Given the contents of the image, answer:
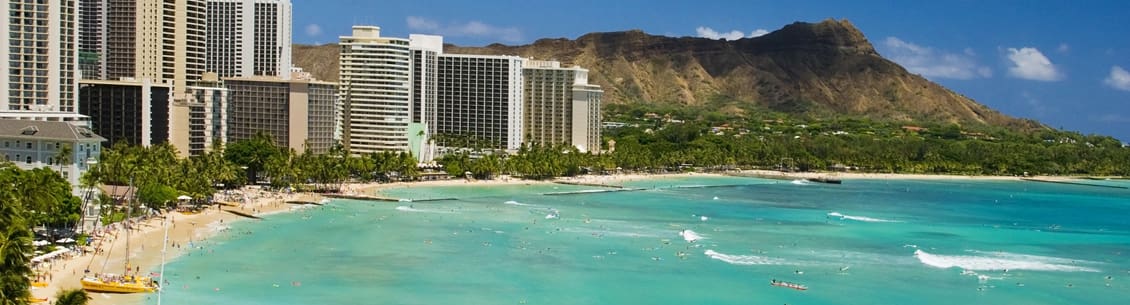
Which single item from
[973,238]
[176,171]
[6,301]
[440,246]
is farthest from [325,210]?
[6,301]

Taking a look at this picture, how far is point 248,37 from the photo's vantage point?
442 ft

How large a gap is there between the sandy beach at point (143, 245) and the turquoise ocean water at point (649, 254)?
4.23ft

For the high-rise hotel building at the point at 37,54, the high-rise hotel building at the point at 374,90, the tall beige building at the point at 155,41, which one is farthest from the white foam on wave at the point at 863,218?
the high-rise hotel building at the point at 37,54

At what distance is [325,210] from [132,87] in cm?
2154

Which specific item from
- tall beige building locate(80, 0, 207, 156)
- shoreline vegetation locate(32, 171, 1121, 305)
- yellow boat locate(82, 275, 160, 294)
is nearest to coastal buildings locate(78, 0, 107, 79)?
tall beige building locate(80, 0, 207, 156)

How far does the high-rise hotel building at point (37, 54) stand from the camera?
83.1 meters

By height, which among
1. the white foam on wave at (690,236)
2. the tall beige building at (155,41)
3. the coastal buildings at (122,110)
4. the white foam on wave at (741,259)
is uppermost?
the tall beige building at (155,41)

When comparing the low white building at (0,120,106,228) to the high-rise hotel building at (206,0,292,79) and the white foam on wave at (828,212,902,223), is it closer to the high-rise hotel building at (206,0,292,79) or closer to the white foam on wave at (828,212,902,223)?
the white foam on wave at (828,212,902,223)

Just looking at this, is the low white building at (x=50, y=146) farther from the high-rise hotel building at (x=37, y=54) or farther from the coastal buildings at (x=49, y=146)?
the high-rise hotel building at (x=37, y=54)

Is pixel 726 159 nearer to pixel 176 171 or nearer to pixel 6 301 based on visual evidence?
pixel 176 171

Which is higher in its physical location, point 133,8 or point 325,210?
point 133,8

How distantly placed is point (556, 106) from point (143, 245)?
95.4m

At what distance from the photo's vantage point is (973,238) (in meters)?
82.7

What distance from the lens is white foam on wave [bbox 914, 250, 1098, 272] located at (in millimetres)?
66312
